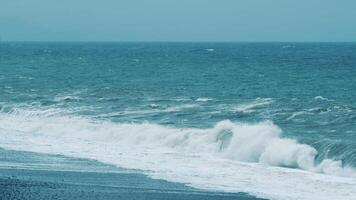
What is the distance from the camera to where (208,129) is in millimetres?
33344

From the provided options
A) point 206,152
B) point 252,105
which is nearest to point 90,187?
point 206,152

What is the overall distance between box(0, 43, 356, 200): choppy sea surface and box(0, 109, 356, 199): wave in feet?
0.14

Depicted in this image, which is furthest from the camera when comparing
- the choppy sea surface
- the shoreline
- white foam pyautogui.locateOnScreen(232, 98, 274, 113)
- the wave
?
white foam pyautogui.locateOnScreen(232, 98, 274, 113)

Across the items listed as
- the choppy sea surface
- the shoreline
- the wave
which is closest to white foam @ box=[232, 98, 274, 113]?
the choppy sea surface

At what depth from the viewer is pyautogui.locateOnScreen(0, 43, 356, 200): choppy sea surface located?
23547 mm

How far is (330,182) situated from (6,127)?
69.5 ft

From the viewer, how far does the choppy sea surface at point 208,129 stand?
23.5 m

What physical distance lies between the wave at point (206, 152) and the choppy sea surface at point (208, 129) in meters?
0.04

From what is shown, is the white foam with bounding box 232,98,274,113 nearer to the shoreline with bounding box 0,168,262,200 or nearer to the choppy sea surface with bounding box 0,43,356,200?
the choppy sea surface with bounding box 0,43,356,200

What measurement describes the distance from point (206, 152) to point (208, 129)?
3.71 meters

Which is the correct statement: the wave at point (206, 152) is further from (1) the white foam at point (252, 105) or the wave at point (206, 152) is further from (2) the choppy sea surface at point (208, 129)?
(1) the white foam at point (252, 105)

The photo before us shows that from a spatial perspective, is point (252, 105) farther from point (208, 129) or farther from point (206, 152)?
point (206, 152)

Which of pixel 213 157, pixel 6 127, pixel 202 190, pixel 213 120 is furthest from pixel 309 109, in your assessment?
pixel 202 190

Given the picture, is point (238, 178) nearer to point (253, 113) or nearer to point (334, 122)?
point (334, 122)
